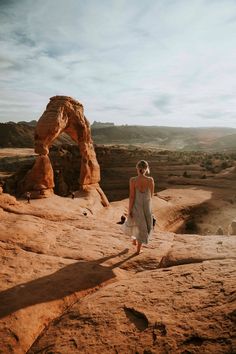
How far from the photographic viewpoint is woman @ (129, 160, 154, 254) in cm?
521

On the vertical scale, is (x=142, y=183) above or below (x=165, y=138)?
below

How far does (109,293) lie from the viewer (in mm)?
3568

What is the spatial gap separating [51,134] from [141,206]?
10495 millimetres

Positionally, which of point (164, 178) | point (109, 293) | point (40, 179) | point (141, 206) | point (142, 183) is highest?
point (142, 183)

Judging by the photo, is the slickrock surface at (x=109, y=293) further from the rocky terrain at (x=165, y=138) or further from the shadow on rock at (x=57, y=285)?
the rocky terrain at (x=165, y=138)

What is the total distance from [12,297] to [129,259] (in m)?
2.02

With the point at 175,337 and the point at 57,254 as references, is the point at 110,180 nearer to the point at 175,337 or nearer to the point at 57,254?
the point at 57,254

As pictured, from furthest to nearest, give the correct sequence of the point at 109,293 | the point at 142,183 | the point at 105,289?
1. the point at 142,183
2. the point at 105,289
3. the point at 109,293

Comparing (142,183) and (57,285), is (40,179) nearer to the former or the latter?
(142,183)

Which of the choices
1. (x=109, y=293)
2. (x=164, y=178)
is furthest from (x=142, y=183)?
(x=164, y=178)

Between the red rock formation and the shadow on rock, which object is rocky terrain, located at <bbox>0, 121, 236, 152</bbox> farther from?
the shadow on rock

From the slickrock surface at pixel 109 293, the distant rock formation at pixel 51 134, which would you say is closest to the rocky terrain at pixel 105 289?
the slickrock surface at pixel 109 293

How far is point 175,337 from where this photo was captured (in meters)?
2.61

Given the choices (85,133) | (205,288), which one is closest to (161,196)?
(85,133)
